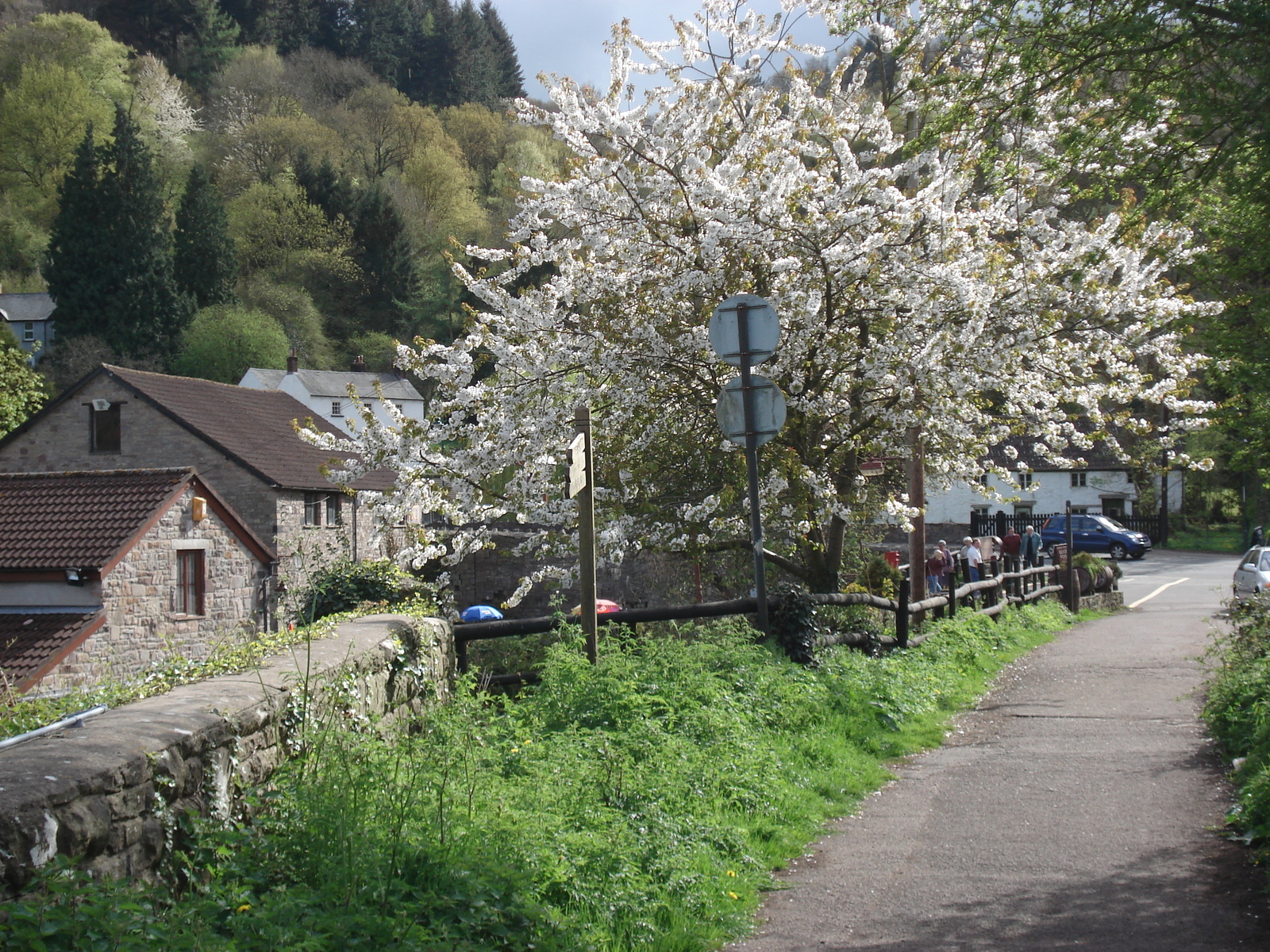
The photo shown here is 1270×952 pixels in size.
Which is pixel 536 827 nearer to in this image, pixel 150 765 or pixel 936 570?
pixel 150 765

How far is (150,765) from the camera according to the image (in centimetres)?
414

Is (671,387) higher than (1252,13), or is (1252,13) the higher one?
(1252,13)

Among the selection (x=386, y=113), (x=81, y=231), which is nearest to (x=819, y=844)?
(x=81, y=231)

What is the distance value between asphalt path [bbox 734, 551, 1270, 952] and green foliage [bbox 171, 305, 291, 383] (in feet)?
184

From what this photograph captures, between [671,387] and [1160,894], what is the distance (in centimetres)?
810

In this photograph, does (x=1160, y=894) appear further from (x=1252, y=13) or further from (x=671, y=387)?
(x=671, y=387)

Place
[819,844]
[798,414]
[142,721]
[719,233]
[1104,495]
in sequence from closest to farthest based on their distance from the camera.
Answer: [142,721], [819,844], [719,233], [798,414], [1104,495]

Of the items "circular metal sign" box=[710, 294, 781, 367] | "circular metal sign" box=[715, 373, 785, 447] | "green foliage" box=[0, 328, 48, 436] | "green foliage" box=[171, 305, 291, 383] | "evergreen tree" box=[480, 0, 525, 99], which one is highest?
"evergreen tree" box=[480, 0, 525, 99]

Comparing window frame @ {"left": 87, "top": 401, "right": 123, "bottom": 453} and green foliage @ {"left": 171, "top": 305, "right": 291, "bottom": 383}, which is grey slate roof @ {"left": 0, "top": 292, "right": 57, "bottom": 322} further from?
Result: window frame @ {"left": 87, "top": 401, "right": 123, "bottom": 453}

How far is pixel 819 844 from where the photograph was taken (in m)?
6.33

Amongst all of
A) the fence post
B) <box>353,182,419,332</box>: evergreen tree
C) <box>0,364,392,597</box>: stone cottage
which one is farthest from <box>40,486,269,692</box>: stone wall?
<box>353,182,419,332</box>: evergreen tree

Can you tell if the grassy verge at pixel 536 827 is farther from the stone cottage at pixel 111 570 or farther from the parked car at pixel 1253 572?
the stone cottage at pixel 111 570

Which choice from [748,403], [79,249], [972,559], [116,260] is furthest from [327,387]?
[748,403]

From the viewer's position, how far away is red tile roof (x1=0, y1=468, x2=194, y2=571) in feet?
81.1
